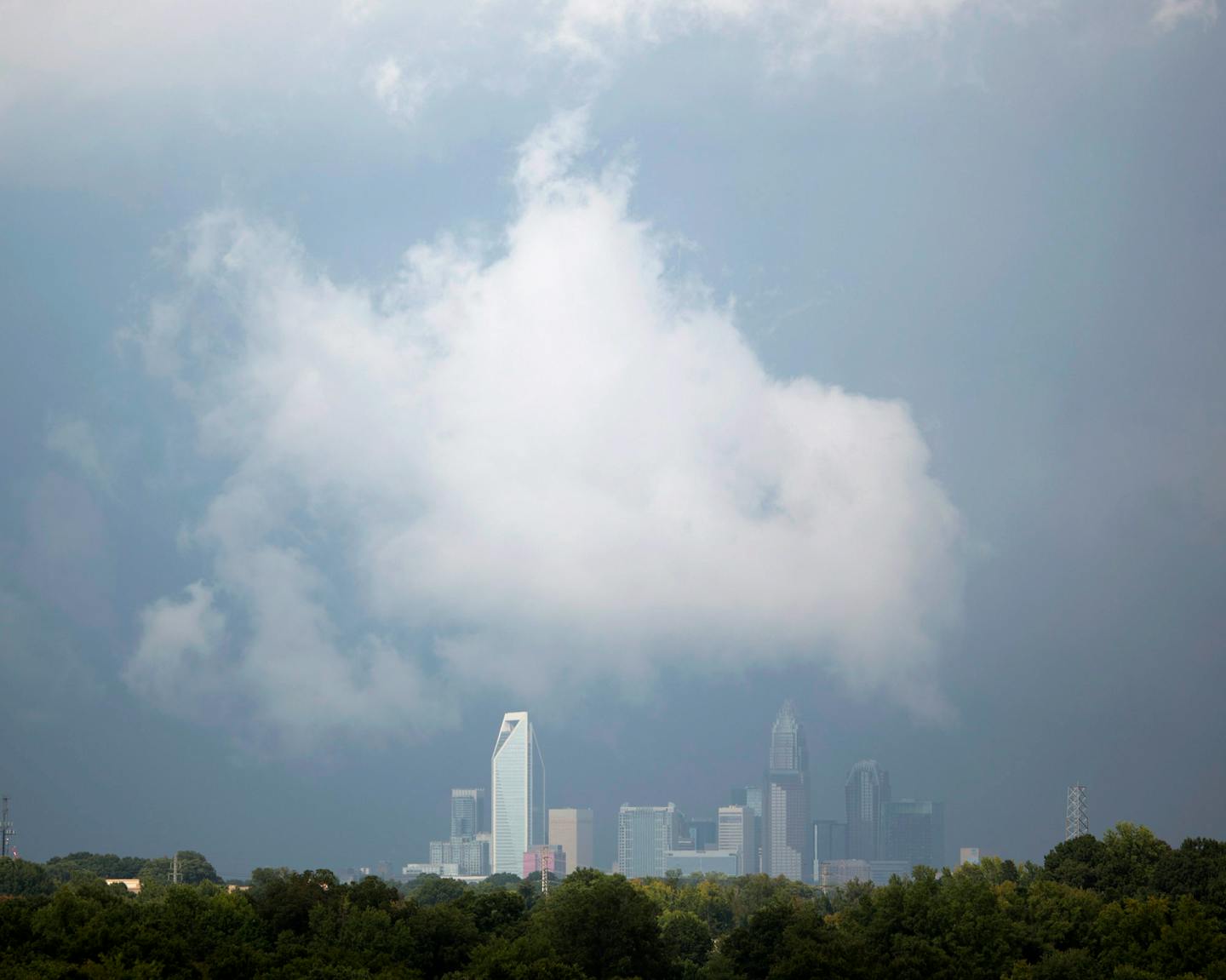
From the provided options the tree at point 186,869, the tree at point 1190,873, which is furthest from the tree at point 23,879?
the tree at point 1190,873

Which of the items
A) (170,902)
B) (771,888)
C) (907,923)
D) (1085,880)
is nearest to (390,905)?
(170,902)

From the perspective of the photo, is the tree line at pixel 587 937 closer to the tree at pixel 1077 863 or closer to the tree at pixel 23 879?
the tree at pixel 1077 863

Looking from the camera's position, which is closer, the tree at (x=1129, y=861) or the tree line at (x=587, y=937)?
the tree line at (x=587, y=937)

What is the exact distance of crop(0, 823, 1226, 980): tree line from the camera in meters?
45.3

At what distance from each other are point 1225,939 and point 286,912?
1291 inches

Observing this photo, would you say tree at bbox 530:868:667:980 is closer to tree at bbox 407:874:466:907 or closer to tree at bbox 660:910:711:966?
tree at bbox 660:910:711:966

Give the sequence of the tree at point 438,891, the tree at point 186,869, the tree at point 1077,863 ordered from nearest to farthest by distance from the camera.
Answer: the tree at point 1077,863 → the tree at point 438,891 → the tree at point 186,869

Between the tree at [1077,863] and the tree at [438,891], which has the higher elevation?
the tree at [1077,863]

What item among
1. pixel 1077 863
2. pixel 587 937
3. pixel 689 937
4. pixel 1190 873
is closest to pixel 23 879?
pixel 689 937

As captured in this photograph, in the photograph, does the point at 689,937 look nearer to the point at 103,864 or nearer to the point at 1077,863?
the point at 1077,863

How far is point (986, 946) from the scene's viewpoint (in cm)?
5181

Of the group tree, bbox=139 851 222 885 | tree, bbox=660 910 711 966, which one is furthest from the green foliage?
tree, bbox=660 910 711 966

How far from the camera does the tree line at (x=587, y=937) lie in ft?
149

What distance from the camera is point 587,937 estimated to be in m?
50.7
